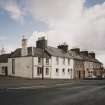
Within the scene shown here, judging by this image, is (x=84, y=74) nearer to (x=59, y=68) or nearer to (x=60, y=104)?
(x=59, y=68)

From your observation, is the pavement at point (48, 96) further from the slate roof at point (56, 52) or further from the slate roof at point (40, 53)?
the slate roof at point (56, 52)

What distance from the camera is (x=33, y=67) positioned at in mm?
64875

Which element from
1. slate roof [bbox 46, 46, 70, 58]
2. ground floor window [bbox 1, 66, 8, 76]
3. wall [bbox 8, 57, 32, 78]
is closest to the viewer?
wall [bbox 8, 57, 32, 78]

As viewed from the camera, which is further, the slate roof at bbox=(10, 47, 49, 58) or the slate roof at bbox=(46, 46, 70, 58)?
the slate roof at bbox=(46, 46, 70, 58)

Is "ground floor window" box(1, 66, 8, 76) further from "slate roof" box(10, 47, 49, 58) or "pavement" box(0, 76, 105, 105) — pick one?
"pavement" box(0, 76, 105, 105)

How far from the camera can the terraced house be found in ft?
216

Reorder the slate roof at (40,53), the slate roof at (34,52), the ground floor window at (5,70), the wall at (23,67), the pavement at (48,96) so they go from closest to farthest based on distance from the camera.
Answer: the pavement at (48,96), the wall at (23,67), the slate roof at (34,52), the slate roof at (40,53), the ground floor window at (5,70)

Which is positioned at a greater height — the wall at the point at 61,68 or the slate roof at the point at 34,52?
the slate roof at the point at 34,52

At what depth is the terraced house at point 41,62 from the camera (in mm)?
65812

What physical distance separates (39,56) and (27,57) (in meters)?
3.12

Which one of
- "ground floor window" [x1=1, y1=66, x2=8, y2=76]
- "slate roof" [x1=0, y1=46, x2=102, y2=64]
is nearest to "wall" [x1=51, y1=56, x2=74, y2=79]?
"slate roof" [x1=0, y1=46, x2=102, y2=64]

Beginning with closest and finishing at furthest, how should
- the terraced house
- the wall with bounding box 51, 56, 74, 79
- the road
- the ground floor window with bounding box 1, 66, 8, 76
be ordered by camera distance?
the road
the terraced house
the ground floor window with bounding box 1, 66, 8, 76
the wall with bounding box 51, 56, 74, 79

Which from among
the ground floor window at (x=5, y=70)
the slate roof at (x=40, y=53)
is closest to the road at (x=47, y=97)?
the slate roof at (x=40, y=53)

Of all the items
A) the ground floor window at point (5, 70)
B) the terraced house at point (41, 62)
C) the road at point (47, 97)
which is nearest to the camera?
the road at point (47, 97)
